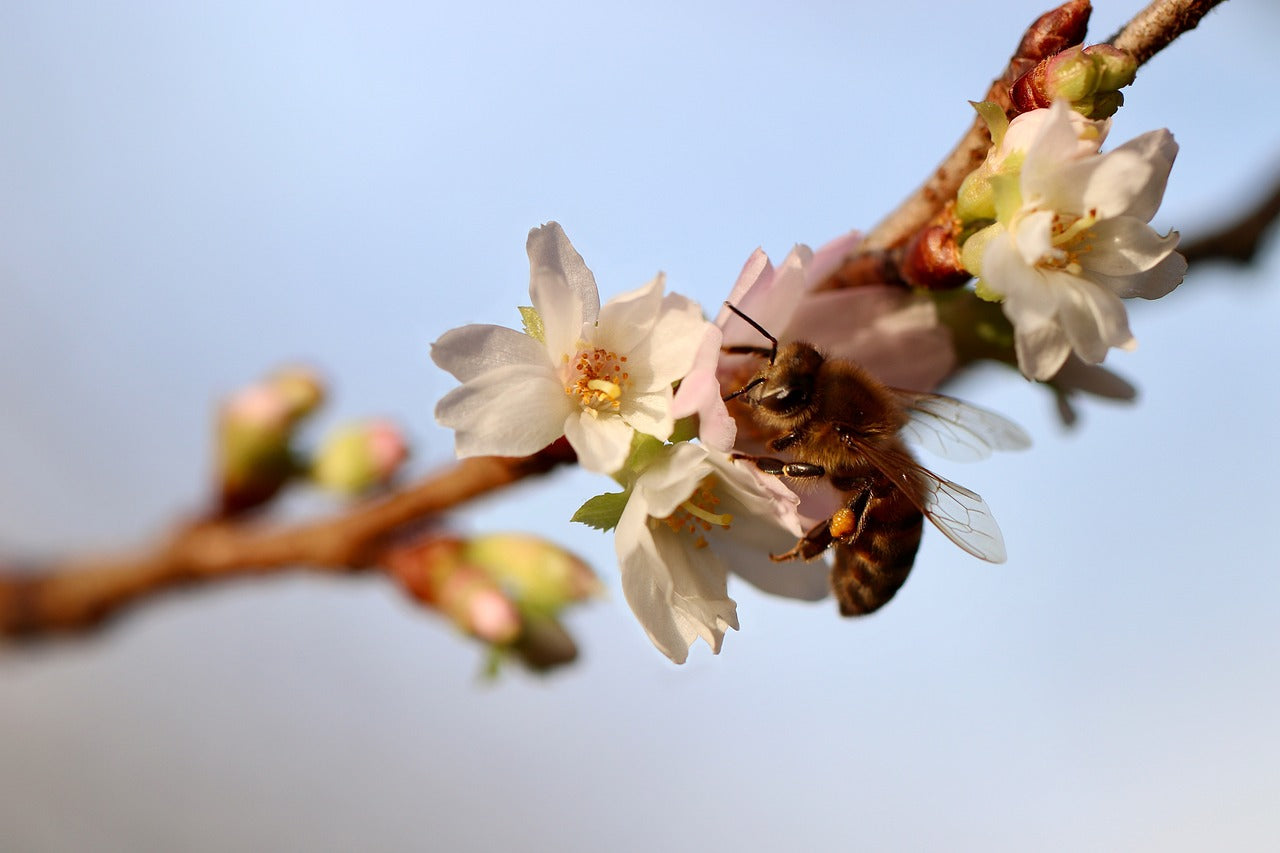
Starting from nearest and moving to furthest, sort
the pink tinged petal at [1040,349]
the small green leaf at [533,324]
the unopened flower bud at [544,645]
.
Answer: the pink tinged petal at [1040,349]
the small green leaf at [533,324]
the unopened flower bud at [544,645]

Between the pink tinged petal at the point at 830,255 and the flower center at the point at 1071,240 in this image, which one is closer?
the flower center at the point at 1071,240

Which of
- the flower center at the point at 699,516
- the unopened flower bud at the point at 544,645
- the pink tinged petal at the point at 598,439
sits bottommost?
the unopened flower bud at the point at 544,645

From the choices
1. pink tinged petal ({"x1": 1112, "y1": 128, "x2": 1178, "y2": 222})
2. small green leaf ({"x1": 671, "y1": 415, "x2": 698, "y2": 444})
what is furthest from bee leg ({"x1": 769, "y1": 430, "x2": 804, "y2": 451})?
pink tinged petal ({"x1": 1112, "y1": 128, "x2": 1178, "y2": 222})

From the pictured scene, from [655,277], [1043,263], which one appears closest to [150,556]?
[655,277]

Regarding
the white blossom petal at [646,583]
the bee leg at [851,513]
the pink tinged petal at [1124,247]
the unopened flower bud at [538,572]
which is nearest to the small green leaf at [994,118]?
the pink tinged petal at [1124,247]

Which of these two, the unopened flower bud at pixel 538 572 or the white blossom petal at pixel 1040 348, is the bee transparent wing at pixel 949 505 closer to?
the white blossom petal at pixel 1040 348

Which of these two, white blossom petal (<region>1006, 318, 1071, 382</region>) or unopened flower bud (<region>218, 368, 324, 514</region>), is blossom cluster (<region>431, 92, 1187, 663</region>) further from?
unopened flower bud (<region>218, 368, 324, 514</region>)

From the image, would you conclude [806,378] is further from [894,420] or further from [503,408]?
[503,408]
